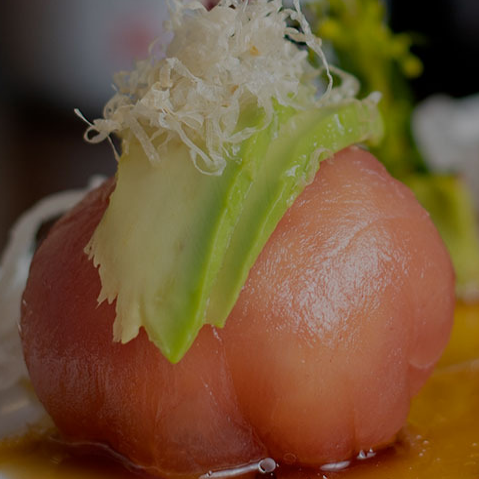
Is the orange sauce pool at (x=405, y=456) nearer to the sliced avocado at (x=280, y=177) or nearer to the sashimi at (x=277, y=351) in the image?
the sashimi at (x=277, y=351)

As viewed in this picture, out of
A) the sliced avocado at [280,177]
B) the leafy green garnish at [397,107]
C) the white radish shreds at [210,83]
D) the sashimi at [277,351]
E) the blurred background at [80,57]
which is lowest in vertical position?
the blurred background at [80,57]

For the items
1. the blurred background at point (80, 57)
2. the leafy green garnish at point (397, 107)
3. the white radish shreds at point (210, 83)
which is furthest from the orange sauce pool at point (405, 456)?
the blurred background at point (80, 57)

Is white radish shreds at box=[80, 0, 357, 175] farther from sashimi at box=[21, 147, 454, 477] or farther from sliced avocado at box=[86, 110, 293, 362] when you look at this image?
sashimi at box=[21, 147, 454, 477]

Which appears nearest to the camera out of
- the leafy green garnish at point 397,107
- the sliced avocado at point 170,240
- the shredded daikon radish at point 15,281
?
the sliced avocado at point 170,240

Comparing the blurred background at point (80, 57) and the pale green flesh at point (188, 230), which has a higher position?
the pale green flesh at point (188, 230)

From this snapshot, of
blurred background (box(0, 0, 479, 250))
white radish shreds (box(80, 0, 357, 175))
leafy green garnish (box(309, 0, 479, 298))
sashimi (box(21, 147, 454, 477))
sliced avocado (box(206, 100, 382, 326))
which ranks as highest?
white radish shreds (box(80, 0, 357, 175))

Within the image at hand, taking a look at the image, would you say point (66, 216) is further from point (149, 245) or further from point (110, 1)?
point (110, 1)

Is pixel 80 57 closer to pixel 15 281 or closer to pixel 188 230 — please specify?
pixel 15 281

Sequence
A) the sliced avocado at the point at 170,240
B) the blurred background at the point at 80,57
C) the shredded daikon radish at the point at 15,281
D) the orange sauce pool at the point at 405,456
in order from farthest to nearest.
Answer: the blurred background at the point at 80,57, the shredded daikon radish at the point at 15,281, the orange sauce pool at the point at 405,456, the sliced avocado at the point at 170,240

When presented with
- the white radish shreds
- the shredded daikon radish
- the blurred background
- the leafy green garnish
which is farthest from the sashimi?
the blurred background
